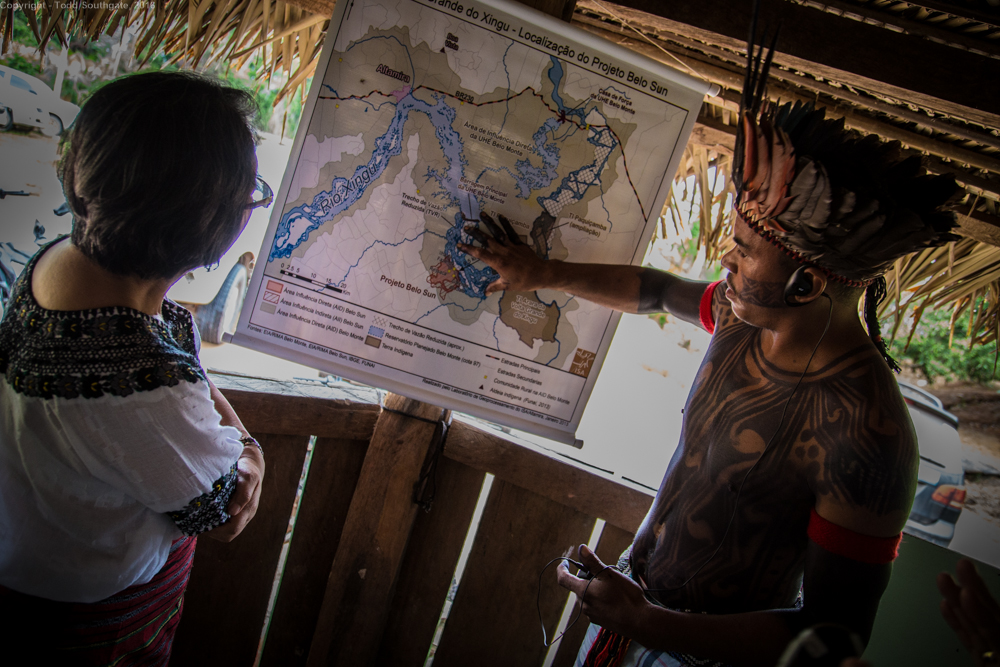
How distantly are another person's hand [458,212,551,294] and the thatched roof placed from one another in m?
0.67

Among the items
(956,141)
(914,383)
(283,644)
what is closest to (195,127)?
(283,644)

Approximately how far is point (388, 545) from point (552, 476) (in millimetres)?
686

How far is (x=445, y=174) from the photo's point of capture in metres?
1.62

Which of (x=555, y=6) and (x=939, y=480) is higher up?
(x=555, y=6)

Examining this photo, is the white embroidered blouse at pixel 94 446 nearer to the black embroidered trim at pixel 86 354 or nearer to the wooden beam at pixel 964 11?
the black embroidered trim at pixel 86 354

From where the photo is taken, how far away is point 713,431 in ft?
4.92

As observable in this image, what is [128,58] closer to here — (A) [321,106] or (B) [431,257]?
(A) [321,106]

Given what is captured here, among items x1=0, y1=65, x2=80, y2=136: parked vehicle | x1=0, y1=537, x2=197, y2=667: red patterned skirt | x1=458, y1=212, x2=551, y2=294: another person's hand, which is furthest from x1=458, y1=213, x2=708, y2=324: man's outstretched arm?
x1=0, y1=65, x2=80, y2=136: parked vehicle

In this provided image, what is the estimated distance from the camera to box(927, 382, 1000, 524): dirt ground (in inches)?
89.3

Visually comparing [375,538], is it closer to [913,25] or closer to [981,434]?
[913,25]

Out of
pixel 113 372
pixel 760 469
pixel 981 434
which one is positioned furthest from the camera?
pixel 981 434

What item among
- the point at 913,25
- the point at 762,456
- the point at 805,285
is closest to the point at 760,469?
the point at 762,456

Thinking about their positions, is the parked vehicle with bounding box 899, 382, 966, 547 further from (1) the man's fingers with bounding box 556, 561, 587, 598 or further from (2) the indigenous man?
(1) the man's fingers with bounding box 556, 561, 587, 598

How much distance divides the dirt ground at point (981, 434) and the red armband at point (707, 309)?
1.58 metres
